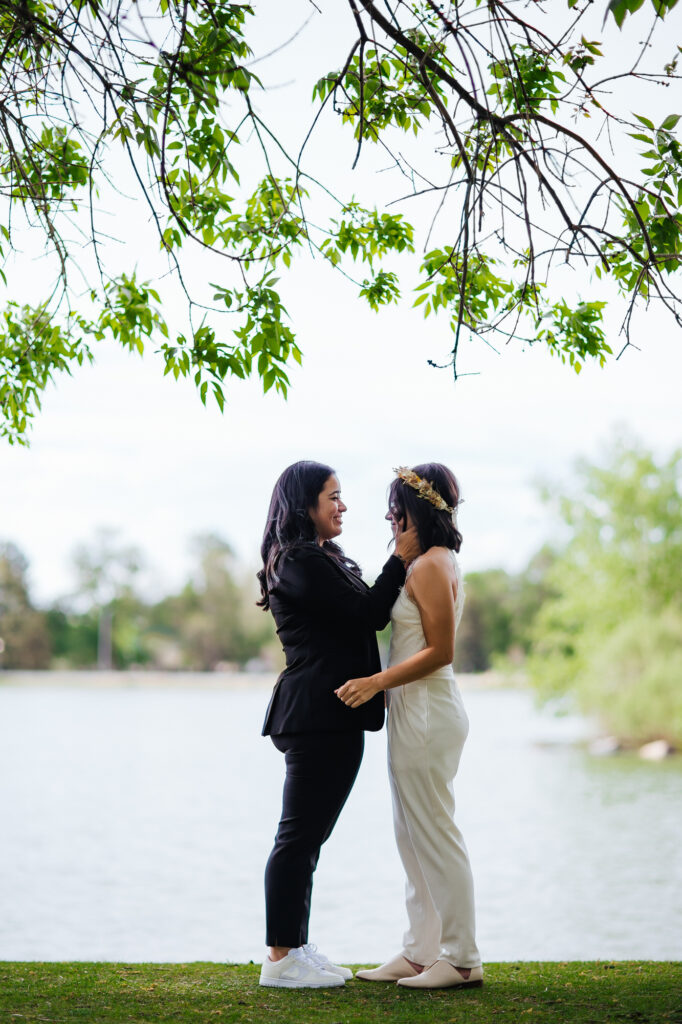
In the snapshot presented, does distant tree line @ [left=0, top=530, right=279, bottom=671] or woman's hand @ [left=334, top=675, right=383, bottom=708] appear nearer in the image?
woman's hand @ [left=334, top=675, right=383, bottom=708]

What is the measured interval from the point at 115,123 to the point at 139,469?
87454 mm

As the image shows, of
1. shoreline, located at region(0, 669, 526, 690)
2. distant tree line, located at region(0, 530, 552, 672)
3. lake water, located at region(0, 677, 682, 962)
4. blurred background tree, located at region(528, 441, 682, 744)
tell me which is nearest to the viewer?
lake water, located at region(0, 677, 682, 962)

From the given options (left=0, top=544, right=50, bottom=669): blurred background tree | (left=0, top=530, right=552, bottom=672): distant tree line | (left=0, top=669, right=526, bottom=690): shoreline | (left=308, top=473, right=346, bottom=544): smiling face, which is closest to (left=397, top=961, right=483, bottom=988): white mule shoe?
(left=308, top=473, right=346, bottom=544): smiling face

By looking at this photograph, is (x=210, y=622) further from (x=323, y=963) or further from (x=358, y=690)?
(x=358, y=690)

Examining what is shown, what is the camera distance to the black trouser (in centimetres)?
382

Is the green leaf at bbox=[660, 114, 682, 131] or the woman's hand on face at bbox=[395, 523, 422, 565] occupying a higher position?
the green leaf at bbox=[660, 114, 682, 131]

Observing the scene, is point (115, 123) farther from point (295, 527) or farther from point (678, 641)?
point (678, 641)

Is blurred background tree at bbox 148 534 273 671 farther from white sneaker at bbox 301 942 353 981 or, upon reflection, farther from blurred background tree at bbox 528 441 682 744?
white sneaker at bbox 301 942 353 981

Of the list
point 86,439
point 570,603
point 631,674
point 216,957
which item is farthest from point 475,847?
point 86,439

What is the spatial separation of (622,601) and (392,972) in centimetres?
2275

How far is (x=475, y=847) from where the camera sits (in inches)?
583

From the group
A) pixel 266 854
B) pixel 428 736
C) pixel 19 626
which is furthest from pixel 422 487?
pixel 19 626

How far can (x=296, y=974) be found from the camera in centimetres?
387

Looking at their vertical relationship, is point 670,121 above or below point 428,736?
above
